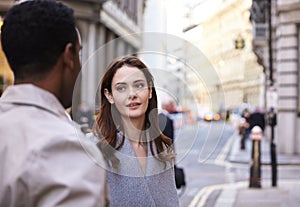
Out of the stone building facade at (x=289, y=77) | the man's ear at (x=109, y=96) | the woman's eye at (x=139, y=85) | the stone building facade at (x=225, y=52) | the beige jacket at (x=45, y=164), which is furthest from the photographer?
the stone building facade at (x=289, y=77)

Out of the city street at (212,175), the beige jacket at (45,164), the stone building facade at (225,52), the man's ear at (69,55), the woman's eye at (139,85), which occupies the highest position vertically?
the stone building facade at (225,52)

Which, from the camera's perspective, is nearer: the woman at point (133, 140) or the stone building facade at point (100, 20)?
the woman at point (133, 140)

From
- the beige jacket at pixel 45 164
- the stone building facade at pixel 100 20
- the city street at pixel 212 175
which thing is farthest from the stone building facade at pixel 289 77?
the beige jacket at pixel 45 164

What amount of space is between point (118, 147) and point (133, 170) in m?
0.13

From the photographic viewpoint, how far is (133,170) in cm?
300

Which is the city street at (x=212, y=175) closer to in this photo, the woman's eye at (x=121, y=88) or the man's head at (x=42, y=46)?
the woman's eye at (x=121, y=88)

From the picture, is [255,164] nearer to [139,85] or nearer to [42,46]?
[139,85]

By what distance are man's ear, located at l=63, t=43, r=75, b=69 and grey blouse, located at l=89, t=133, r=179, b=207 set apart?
1.12m

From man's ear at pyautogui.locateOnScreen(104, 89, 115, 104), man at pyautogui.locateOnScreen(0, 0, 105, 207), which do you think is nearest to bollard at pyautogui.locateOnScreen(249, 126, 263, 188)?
man's ear at pyautogui.locateOnScreen(104, 89, 115, 104)

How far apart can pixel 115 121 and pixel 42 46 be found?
134cm

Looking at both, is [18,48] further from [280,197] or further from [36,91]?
[280,197]

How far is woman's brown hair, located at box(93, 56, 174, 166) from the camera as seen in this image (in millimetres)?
3025

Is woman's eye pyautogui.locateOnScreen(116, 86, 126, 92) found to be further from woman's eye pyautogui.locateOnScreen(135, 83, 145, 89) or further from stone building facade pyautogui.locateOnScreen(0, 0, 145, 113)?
stone building facade pyautogui.locateOnScreen(0, 0, 145, 113)

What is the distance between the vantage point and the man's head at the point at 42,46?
5.95 feet
